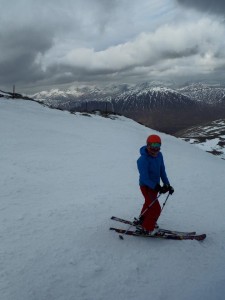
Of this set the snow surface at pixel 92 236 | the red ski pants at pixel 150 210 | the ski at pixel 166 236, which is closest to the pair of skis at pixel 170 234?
the ski at pixel 166 236

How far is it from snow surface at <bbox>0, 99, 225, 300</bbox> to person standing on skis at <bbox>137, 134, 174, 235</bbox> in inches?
20.5

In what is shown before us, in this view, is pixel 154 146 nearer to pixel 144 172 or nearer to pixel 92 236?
pixel 144 172

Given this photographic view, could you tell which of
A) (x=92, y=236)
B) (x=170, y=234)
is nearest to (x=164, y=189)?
(x=170, y=234)

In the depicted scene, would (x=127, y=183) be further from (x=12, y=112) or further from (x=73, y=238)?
(x=12, y=112)

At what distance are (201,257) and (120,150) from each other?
1646 centimetres

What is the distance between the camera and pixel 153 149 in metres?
9.11

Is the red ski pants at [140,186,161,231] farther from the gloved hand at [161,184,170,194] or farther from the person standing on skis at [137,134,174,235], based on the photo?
Result: the gloved hand at [161,184,170,194]

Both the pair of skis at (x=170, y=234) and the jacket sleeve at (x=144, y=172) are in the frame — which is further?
the pair of skis at (x=170, y=234)

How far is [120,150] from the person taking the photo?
24.6 metres

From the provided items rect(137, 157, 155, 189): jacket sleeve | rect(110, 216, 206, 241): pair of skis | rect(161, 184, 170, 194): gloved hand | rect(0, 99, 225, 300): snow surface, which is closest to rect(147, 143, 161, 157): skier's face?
rect(137, 157, 155, 189): jacket sleeve

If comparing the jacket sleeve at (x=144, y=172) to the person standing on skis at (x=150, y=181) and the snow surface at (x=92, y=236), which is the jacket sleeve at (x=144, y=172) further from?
the snow surface at (x=92, y=236)

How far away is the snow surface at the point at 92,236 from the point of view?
6723 millimetres

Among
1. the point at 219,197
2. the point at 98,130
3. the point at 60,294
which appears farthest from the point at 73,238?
the point at 98,130

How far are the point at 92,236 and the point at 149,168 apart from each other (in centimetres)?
257
